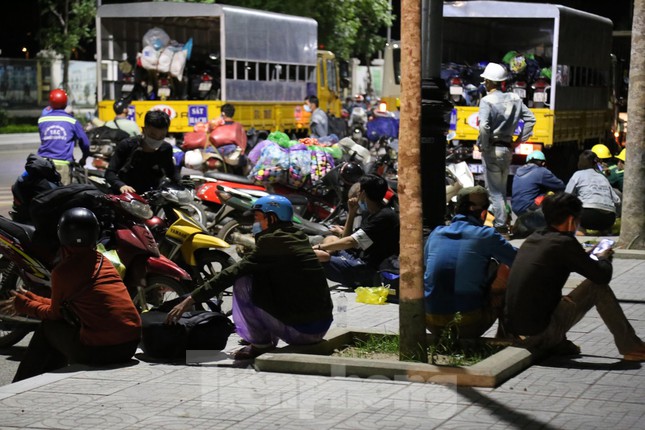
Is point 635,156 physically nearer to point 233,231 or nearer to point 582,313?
point 233,231

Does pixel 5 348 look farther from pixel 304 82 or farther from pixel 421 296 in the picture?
pixel 304 82

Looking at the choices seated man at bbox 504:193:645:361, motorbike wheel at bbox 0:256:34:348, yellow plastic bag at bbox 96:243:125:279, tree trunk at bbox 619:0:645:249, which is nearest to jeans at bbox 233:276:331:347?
yellow plastic bag at bbox 96:243:125:279

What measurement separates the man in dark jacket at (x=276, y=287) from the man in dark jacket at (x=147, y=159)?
2.94m

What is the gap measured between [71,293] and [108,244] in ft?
5.28

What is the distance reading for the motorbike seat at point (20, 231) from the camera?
27.2 ft

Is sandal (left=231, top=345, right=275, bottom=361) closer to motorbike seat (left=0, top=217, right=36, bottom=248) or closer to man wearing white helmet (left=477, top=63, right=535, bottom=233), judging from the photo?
motorbike seat (left=0, top=217, right=36, bottom=248)

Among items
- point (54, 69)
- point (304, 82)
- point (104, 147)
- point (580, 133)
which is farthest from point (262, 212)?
point (54, 69)

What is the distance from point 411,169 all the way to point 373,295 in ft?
10.3

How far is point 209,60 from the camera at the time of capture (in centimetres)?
2384

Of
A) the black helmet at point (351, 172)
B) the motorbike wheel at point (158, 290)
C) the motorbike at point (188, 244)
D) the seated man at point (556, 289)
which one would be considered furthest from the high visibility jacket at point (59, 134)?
the seated man at point (556, 289)

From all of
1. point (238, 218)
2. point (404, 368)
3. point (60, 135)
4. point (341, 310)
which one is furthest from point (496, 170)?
point (404, 368)

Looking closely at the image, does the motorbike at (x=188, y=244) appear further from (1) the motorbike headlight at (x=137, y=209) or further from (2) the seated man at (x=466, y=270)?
(2) the seated man at (x=466, y=270)

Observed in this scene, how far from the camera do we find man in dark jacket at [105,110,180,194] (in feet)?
33.5

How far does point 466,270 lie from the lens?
24.6ft
